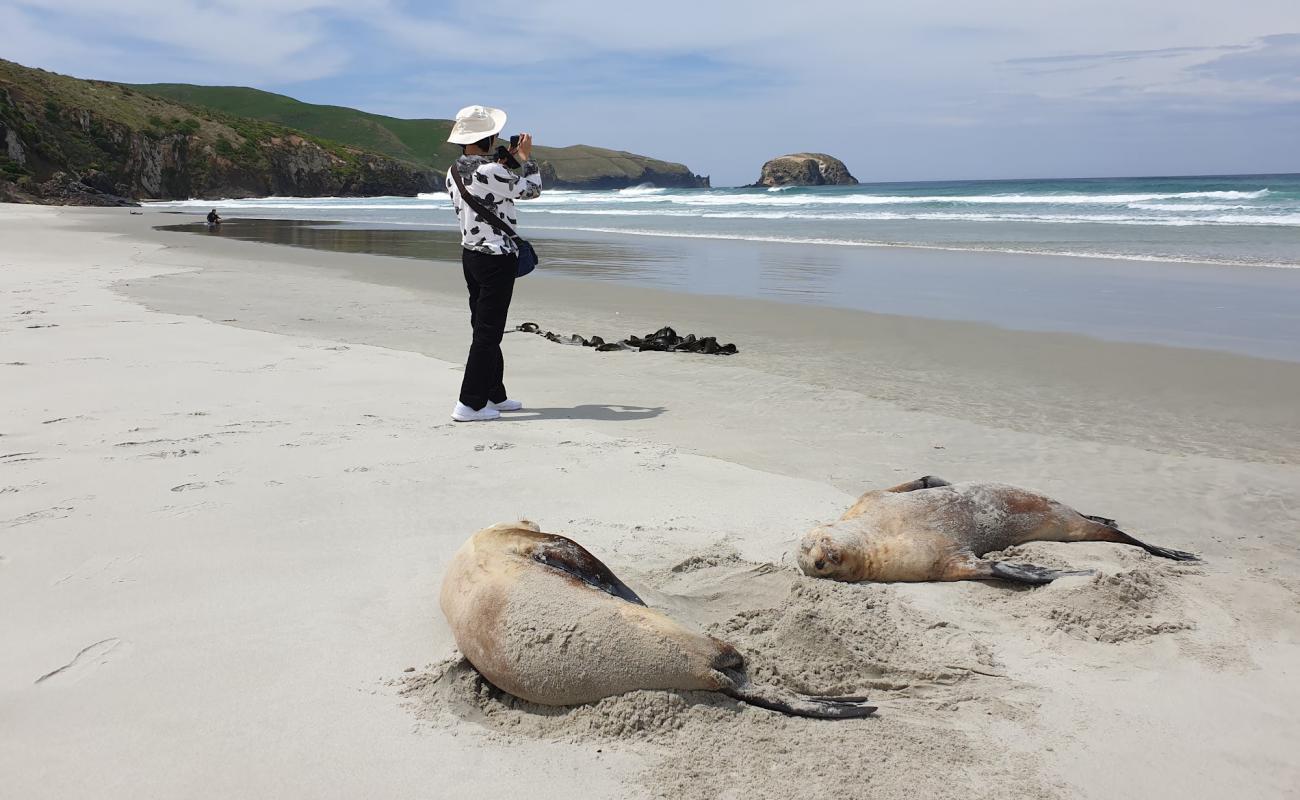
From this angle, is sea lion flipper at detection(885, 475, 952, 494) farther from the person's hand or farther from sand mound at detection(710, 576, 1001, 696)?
the person's hand

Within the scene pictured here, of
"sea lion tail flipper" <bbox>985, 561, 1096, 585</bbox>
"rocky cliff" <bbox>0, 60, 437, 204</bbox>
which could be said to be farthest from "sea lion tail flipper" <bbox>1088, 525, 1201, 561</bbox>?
"rocky cliff" <bbox>0, 60, 437, 204</bbox>

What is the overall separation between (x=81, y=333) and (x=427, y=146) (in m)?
127

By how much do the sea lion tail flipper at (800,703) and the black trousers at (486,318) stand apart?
4.12m

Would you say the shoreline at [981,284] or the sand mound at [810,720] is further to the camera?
the shoreline at [981,284]

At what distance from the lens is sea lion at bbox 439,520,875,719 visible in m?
2.89

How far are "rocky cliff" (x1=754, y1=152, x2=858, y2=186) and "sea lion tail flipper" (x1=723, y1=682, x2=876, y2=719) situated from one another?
387 ft

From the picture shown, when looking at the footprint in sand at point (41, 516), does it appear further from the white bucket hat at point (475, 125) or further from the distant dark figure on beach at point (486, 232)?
the white bucket hat at point (475, 125)

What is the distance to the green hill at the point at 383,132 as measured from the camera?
12022 cm

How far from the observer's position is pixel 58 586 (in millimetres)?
3613

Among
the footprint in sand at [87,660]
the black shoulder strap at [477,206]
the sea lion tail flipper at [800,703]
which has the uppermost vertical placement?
the black shoulder strap at [477,206]

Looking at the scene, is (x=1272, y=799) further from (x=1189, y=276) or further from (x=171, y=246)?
(x=171, y=246)

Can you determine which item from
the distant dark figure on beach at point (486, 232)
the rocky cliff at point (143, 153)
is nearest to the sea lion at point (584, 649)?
the distant dark figure on beach at point (486, 232)

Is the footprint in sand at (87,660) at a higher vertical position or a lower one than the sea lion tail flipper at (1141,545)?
higher

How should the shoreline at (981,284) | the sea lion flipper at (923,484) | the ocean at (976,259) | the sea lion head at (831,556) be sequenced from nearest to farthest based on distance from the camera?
the sea lion head at (831,556)
the sea lion flipper at (923,484)
the shoreline at (981,284)
the ocean at (976,259)
